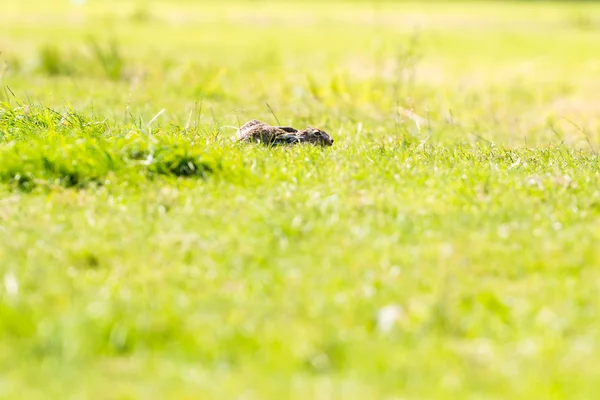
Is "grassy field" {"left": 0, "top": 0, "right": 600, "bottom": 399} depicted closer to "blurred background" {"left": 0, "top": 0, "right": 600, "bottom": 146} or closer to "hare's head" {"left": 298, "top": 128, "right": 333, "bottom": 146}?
"hare's head" {"left": 298, "top": 128, "right": 333, "bottom": 146}

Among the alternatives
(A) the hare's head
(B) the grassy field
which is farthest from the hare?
(B) the grassy field

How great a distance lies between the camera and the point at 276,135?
30.1 feet

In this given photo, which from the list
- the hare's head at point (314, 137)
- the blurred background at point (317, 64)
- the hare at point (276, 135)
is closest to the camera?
the hare at point (276, 135)

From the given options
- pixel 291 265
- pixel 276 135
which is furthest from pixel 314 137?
pixel 291 265

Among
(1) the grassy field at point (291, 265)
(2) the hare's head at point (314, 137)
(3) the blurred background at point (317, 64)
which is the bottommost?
(3) the blurred background at point (317, 64)

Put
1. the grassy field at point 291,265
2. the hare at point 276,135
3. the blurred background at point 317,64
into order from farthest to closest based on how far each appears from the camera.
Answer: the blurred background at point 317,64, the hare at point 276,135, the grassy field at point 291,265

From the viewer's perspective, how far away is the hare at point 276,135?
357 inches

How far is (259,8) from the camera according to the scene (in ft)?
148

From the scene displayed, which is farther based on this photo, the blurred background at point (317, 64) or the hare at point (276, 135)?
the blurred background at point (317, 64)

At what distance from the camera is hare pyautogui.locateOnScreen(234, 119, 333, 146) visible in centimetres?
908

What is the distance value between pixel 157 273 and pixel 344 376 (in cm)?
168

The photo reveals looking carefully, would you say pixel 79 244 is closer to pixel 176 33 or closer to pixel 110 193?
pixel 110 193

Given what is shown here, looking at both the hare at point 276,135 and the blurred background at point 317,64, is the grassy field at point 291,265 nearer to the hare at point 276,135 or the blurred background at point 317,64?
the hare at point 276,135

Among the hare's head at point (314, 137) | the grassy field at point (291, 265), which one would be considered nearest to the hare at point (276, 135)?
the hare's head at point (314, 137)
